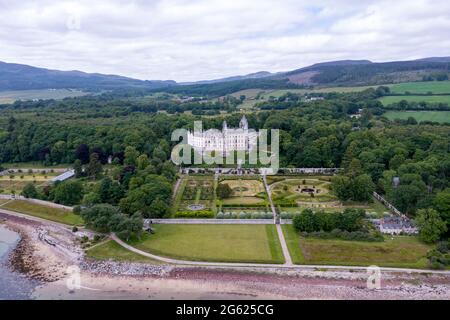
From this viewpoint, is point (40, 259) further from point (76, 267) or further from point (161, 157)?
point (161, 157)

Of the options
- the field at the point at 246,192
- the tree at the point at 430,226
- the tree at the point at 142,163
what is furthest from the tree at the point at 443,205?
the tree at the point at 142,163

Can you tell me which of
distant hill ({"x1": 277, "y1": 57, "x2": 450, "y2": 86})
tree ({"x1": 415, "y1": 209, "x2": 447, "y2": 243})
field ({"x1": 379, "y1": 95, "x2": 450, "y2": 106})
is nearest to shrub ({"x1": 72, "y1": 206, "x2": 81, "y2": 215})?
tree ({"x1": 415, "y1": 209, "x2": 447, "y2": 243})

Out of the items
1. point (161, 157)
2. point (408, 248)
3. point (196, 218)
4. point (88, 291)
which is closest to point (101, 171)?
point (161, 157)

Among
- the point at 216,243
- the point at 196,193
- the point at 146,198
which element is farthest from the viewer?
the point at 196,193

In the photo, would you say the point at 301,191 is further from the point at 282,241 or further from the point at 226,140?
the point at 226,140

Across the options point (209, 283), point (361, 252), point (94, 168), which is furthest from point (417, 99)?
point (209, 283)

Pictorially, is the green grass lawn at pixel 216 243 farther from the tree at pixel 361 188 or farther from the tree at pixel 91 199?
the tree at pixel 361 188
